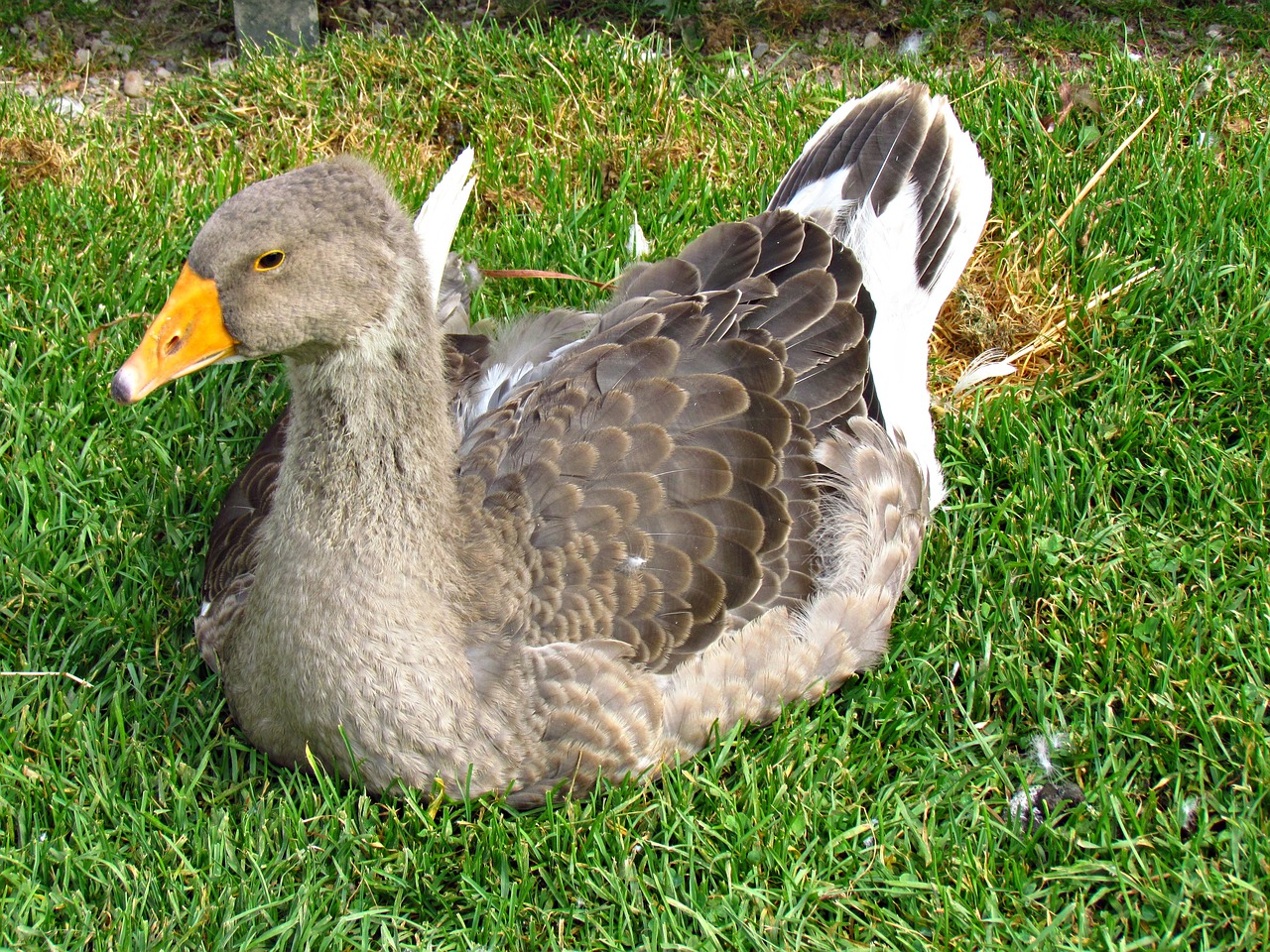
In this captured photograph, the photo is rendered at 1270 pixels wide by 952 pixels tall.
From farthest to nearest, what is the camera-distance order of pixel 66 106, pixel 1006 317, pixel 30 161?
pixel 66 106
pixel 30 161
pixel 1006 317

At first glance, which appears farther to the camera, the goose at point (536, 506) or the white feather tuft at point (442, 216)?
the white feather tuft at point (442, 216)

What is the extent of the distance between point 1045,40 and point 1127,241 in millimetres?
1579

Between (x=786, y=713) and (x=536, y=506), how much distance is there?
882mm

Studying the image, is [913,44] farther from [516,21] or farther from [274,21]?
[274,21]

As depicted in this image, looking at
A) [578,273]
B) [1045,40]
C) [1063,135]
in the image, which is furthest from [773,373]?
[1045,40]

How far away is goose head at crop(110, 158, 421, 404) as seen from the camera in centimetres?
270

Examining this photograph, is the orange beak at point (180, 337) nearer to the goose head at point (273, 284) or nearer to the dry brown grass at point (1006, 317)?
the goose head at point (273, 284)

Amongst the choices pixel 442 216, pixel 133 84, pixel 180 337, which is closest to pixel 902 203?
pixel 442 216

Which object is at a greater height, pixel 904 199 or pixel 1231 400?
pixel 904 199

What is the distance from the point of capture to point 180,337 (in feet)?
8.96

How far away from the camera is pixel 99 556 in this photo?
148 inches

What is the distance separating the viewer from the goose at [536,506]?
2803 mm

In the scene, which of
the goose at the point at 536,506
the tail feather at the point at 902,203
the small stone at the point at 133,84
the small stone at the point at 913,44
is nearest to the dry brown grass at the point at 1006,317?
the tail feather at the point at 902,203

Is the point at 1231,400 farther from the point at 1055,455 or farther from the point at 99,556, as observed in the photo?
the point at 99,556
